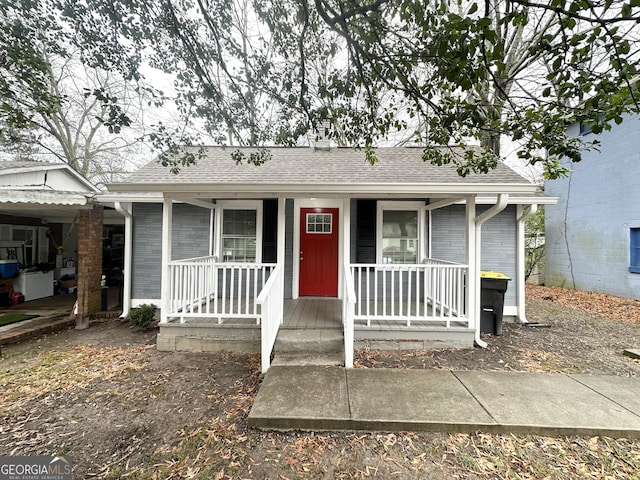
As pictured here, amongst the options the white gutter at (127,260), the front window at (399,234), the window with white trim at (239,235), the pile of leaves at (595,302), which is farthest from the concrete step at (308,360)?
the pile of leaves at (595,302)

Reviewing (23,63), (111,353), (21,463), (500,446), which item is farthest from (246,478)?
(23,63)

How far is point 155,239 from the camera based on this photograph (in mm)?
5938

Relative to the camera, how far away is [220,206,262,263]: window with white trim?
237 inches

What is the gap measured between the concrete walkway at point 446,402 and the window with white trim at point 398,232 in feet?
9.25

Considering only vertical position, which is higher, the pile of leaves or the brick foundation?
the brick foundation

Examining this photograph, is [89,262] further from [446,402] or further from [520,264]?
[520,264]

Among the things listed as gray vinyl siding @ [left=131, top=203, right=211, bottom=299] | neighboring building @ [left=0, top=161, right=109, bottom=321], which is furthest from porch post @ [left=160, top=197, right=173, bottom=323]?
neighboring building @ [left=0, top=161, right=109, bottom=321]

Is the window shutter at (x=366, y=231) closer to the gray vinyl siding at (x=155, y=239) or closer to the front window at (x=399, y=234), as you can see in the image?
the front window at (x=399, y=234)

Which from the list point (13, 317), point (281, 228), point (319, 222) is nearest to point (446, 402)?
point (281, 228)

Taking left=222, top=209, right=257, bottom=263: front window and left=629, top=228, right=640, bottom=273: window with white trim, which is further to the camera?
left=629, top=228, right=640, bottom=273: window with white trim

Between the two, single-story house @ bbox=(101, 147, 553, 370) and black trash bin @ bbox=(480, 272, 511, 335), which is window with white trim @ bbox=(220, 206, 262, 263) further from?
black trash bin @ bbox=(480, 272, 511, 335)

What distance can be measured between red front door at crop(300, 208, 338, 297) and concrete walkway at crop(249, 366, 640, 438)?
2.52 meters

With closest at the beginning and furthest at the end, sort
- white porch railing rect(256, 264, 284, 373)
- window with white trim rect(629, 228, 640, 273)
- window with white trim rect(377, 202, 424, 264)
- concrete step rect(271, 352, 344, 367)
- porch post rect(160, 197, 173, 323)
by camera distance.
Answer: white porch railing rect(256, 264, 284, 373)
concrete step rect(271, 352, 344, 367)
porch post rect(160, 197, 173, 323)
window with white trim rect(377, 202, 424, 264)
window with white trim rect(629, 228, 640, 273)

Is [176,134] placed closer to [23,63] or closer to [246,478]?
[23,63]
